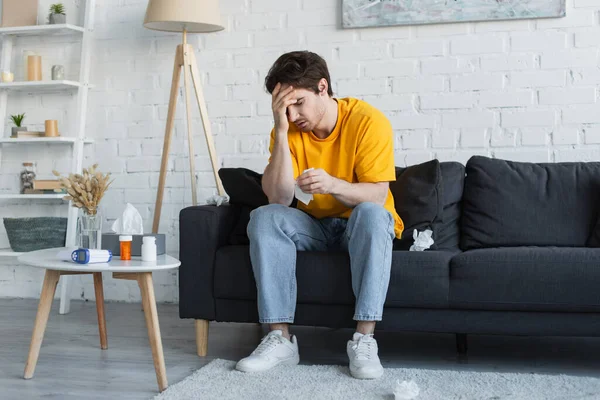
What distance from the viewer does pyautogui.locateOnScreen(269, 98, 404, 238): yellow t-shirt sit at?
8.28 feet

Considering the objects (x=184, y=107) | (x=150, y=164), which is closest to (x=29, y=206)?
(x=150, y=164)

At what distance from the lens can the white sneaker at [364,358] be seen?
231cm

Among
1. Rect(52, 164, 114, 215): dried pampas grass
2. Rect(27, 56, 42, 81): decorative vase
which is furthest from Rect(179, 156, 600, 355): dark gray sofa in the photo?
Rect(27, 56, 42, 81): decorative vase

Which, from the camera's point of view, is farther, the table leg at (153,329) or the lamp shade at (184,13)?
the lamp shade at (184,13)

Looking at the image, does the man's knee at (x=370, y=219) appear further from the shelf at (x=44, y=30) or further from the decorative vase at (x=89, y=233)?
the shelf at (x=44, y=30)

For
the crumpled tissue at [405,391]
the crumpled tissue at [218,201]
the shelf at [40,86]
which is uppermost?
the shelf at [40,86]

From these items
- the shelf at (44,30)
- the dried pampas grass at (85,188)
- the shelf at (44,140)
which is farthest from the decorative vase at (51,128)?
the dried pampas grass at (85,188)

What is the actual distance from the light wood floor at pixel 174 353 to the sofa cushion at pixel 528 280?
274 millimetres

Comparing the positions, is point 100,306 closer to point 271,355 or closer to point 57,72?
point 271,355

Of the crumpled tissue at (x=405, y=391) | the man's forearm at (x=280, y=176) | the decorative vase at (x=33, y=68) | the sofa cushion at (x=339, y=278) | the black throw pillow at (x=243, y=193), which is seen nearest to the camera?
the crumpled tissue at (x=405, y=391)

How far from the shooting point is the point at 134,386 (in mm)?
2295

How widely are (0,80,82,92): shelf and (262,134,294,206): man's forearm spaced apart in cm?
165

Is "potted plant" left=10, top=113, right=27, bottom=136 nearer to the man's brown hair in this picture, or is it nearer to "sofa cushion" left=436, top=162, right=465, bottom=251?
the man's brown hair

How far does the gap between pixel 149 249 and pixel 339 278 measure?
0.63 m
